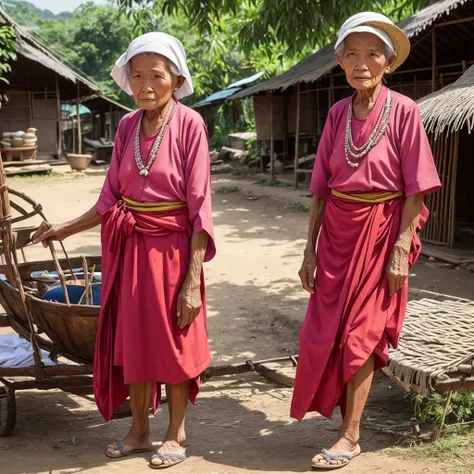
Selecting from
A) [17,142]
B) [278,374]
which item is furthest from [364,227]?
[17,142]

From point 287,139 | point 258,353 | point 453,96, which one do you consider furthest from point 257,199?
point 258,353

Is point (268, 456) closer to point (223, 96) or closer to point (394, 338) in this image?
point (394, 338)

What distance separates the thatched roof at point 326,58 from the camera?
398 inches

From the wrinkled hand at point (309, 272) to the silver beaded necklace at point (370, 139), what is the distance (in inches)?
19.8

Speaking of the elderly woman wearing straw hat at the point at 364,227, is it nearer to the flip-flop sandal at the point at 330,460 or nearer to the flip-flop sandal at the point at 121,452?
the flip-flop sandal at the point at 330,460

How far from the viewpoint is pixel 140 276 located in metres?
3.41

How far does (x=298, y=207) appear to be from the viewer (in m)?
13.7

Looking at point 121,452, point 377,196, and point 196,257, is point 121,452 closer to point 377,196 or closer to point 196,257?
point 196,257

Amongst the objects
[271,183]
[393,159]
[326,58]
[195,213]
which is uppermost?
[326,58]

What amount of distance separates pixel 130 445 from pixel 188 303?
76 cm

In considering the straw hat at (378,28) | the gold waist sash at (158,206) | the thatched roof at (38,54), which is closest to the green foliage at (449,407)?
the gold waist sash at (158,206)

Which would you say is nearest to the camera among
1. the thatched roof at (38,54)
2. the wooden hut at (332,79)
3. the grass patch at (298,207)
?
the wooden hut at (332,79)

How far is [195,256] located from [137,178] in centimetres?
43

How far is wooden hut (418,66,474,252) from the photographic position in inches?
282
